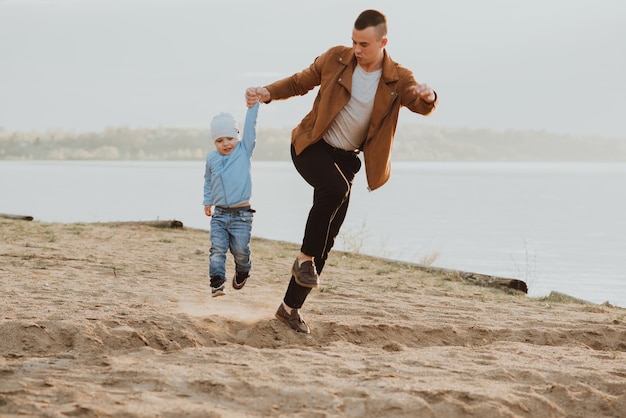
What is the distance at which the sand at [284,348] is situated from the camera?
5078 millimetres

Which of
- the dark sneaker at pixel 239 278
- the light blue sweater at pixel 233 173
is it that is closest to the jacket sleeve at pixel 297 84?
the light blue sweater at pixel 233 173

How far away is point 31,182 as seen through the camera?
46.4m

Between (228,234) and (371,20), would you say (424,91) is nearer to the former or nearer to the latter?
(371,20)

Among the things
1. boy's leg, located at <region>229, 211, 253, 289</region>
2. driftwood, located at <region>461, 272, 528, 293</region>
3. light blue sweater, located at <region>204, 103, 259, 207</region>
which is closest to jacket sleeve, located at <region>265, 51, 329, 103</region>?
light blue sweater, located at <region>204, 103, 259, 207</region>

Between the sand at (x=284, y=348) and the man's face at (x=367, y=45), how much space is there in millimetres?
2035

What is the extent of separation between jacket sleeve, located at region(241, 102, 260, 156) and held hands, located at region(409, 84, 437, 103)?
1281 mm

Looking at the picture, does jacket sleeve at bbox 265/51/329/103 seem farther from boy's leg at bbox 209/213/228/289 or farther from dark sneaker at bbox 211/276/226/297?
dark sneaker at bbox 211/276/226/297

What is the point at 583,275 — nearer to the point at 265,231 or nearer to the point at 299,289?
the point at 265,231

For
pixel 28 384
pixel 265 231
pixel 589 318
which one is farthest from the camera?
pixel 265 231

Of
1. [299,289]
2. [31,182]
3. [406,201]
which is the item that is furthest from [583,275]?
[31,182]

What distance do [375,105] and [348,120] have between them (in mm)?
224

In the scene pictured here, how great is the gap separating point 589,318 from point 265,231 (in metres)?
13.4

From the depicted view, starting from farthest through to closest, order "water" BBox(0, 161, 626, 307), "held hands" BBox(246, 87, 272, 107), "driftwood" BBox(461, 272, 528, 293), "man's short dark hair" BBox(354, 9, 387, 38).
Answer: "water" BBox(0, 161, 626, 307) → "driftwood" BBox(461, 272, 528, 293) → "held hands" BBox(246, 87, 272, 107) → "man's short dark hair" BBox(354, 9, 387, 38)

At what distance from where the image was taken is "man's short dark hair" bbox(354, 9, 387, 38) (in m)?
6.19
